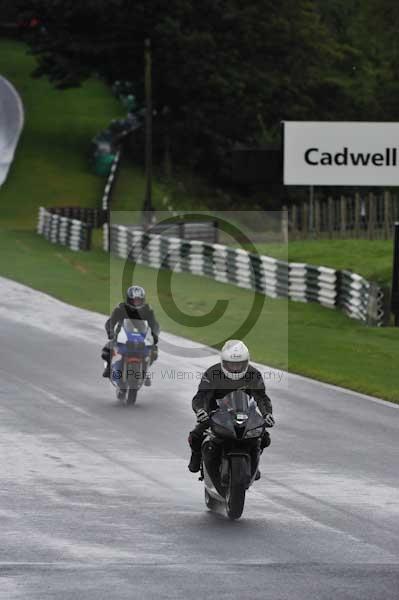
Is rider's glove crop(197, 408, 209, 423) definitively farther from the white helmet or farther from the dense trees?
the dense trees

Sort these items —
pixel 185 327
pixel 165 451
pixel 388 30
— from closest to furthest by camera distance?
1. pixel 165 451
2. pixel 185 327
3. pixel 388 30

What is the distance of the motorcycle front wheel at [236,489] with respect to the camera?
44.1 ft

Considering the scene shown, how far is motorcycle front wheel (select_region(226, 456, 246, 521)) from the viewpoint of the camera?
13430 millimetres

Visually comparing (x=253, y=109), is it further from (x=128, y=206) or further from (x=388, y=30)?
(x=388, y=30)

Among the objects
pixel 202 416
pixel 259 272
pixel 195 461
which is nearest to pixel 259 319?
pixel 259 272

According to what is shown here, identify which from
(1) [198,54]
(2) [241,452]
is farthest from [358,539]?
(1) [198,54]

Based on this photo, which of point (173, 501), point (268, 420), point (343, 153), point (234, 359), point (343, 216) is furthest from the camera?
point (343, 216)

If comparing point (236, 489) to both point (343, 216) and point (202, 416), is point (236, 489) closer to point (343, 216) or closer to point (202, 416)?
point (202, 416)

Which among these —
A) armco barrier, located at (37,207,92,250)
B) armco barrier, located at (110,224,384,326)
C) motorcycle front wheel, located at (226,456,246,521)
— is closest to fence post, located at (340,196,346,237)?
armco barrier, located at (110,224,384,326)

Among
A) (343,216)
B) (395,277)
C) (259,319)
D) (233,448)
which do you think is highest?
(233,448)

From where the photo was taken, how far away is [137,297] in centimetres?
2134

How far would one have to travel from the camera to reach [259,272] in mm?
41906

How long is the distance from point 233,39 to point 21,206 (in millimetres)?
18847

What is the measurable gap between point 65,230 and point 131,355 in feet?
110
